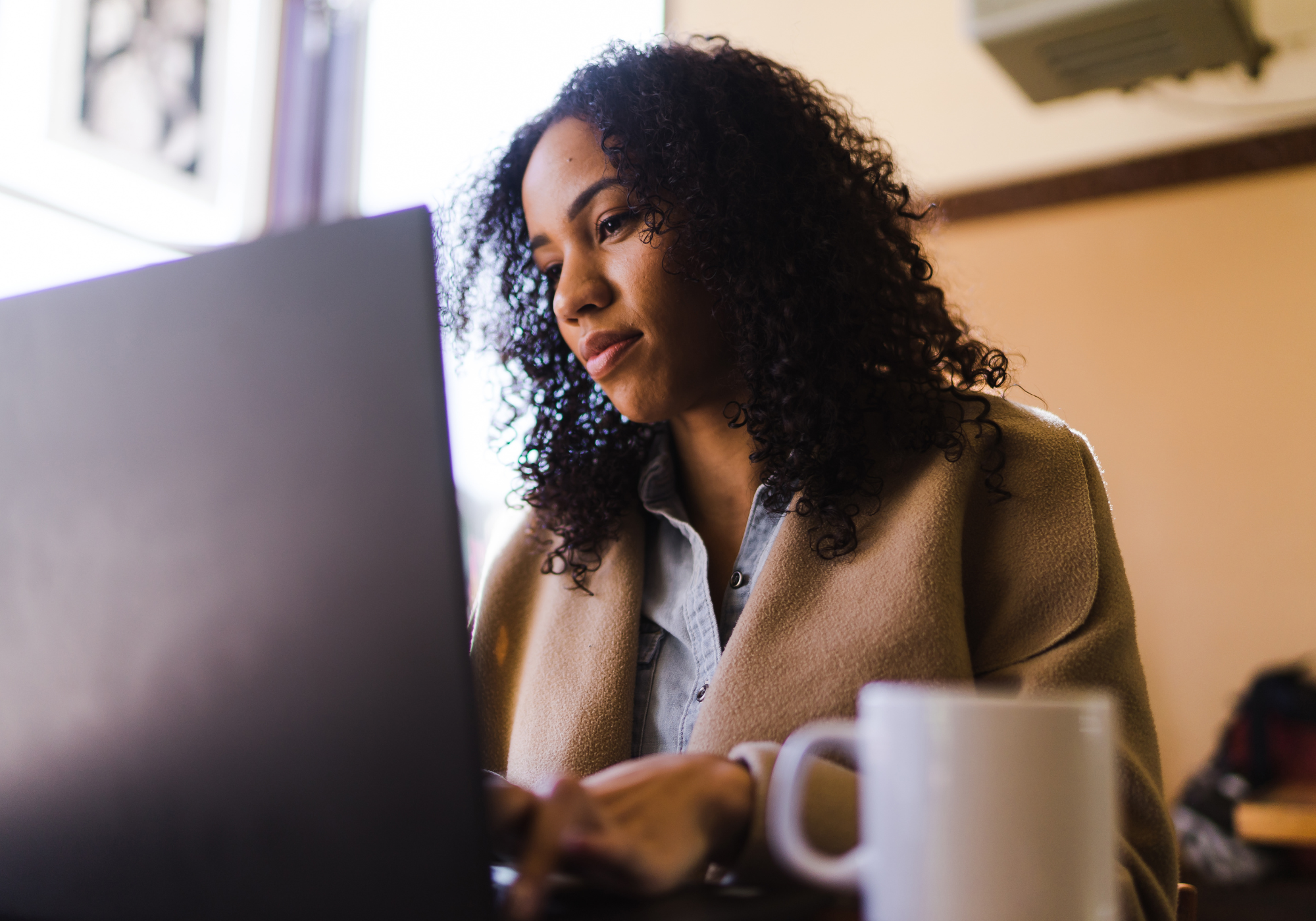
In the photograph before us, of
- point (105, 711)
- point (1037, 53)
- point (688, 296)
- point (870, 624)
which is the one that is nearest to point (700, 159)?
point (688, 296)

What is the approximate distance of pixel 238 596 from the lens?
0.41 m

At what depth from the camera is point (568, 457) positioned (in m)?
1.17

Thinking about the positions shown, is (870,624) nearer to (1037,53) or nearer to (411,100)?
(1037,53)

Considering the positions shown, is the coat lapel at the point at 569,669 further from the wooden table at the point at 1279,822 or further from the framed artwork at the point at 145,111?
the wooden table at the point at 1279,822

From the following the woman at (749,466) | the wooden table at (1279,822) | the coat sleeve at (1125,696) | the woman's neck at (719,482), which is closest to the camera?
the coat sleeve at (1125,696)

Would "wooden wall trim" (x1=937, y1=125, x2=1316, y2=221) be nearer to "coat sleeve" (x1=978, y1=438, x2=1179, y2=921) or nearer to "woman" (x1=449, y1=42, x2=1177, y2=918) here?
"woman" (x1=449, y1=42, x2=1177, y2=918)

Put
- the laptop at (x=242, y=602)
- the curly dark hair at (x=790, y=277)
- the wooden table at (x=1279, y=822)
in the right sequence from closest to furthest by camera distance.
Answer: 1. the laptop at (x=242, y=602)
2. the curly dark hair at (x=790, y=277)
3. the wooden table at (x=1279, y=822)

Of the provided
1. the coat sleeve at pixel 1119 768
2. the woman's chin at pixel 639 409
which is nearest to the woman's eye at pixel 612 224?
the woman's chin at pixel 639 409

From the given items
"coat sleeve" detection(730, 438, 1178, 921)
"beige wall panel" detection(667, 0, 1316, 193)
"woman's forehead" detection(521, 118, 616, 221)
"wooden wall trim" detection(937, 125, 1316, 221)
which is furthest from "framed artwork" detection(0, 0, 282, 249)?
"wooden wall trim" detection(937, 125, 1316, 221)

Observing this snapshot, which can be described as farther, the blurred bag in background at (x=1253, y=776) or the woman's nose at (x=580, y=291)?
the blurred bag in background at (x=1253, y=776)

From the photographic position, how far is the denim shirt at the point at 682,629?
3.04ft

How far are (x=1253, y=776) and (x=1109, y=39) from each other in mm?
1490

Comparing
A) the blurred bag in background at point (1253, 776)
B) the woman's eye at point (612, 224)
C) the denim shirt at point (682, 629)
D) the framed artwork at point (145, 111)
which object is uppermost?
the framed artwork at point (145, 111)

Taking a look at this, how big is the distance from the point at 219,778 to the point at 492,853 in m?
0.13
